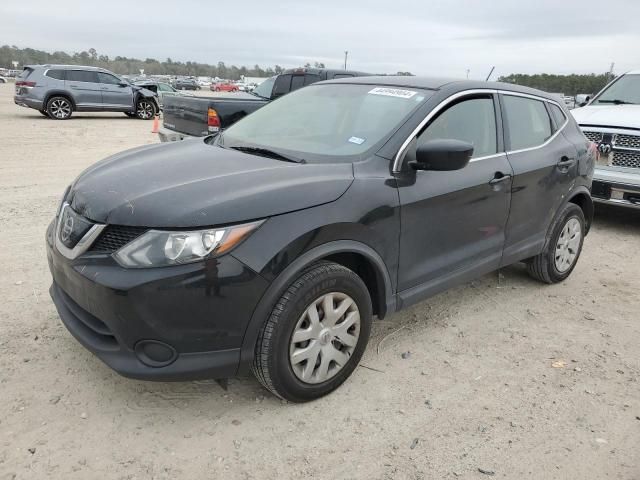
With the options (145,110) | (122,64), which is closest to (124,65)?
(122,64)

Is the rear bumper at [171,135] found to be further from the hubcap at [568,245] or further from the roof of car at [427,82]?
the hubcap at [568,245]

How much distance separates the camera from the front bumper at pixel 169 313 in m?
2.26

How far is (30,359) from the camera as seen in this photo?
120 inches

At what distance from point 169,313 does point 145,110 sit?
17.9 metres

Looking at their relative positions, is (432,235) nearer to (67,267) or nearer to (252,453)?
(252,453)

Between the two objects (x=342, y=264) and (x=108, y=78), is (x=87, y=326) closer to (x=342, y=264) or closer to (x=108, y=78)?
(x=342, y=264)

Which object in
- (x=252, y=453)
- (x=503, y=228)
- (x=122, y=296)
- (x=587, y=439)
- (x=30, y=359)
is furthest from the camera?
(x=503, y=228)

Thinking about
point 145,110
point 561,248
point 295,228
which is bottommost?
point 145,110

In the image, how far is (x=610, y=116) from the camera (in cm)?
676

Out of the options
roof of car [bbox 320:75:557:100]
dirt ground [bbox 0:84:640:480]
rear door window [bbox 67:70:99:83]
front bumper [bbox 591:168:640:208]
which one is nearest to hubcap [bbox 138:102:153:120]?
rear door window [bbox 67:70:99:83]

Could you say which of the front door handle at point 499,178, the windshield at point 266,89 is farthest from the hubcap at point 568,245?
the windshield at point 266,89

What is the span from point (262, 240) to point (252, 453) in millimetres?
990

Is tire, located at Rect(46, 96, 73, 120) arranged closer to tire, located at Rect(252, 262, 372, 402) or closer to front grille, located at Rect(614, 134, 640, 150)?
front grille, located at Rect(614, 134, 640, 150)

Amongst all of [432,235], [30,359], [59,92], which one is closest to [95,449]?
[30,359]
